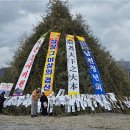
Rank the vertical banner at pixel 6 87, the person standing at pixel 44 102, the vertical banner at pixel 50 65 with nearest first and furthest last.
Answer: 1. the person standing at pixel 44 102
2. the vertical banner at pixel 50 65
3. the vertical banner at pixel 6 87

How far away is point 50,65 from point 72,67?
4.15ft

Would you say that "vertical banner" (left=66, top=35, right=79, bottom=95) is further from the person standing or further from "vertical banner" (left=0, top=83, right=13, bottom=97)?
"vertical banner" (left=0, top=83, right=13, bottom=97)

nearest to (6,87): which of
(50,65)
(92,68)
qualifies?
(50,65)

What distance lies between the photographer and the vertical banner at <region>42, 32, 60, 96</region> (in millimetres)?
22973

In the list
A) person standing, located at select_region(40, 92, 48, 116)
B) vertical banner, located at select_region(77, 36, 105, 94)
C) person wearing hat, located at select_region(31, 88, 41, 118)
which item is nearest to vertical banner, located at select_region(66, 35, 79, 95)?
vertical banner, located at select_region(77, 36, 105, 94)

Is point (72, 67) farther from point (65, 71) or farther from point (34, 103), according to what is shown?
point (34, 103)

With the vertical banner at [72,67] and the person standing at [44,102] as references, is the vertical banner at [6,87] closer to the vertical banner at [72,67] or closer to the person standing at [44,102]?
the person standing at [44,102]

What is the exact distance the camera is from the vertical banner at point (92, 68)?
2309 cm

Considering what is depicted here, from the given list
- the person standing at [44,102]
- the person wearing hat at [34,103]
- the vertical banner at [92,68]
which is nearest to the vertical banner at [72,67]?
the vertical banner at [92,68]

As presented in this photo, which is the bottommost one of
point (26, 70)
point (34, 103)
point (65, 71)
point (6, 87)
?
point (34, 103)

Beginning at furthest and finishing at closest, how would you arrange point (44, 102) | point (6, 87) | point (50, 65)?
point (6, 87)
point (50, 65)
point (44, 102)

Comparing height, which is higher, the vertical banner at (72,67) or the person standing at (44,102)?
the vertical banner at (72,67)

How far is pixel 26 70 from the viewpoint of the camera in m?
24.2

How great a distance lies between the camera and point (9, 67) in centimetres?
2673
